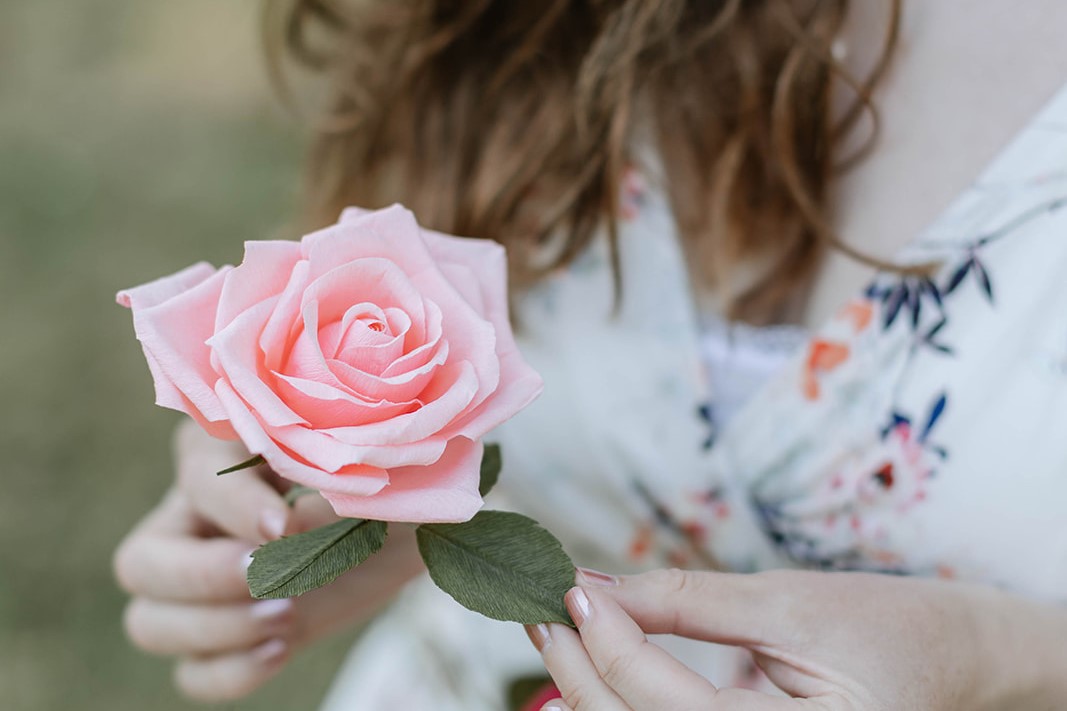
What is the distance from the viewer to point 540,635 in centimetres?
49

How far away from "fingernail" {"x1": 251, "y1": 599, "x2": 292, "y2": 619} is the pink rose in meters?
0.39

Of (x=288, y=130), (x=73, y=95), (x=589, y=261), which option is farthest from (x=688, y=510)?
(x=73, y=95)

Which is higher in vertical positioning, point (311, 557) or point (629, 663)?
point (311, 557)

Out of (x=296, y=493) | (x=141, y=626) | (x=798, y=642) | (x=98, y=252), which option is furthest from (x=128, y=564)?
(x=98, y=252)

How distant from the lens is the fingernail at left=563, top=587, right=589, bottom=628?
1.53ft

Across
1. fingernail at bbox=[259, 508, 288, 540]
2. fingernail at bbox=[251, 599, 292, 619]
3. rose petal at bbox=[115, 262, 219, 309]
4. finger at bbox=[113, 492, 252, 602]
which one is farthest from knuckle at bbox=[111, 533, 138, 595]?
rose petal at bbox=[115, 262, 219, 309]

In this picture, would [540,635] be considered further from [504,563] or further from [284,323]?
[284,323]

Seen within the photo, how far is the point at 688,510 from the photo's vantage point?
910mm

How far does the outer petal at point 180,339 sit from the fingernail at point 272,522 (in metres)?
0.22

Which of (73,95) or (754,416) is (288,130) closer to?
(73,95)

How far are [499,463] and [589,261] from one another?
0.48 m

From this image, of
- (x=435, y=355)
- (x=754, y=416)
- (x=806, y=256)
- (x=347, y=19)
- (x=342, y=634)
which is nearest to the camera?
(x=435, y=355)

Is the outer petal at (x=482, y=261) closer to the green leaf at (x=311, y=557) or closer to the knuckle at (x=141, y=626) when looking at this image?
the green leaf at (x=311, y=557)

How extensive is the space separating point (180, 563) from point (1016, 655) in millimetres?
632
